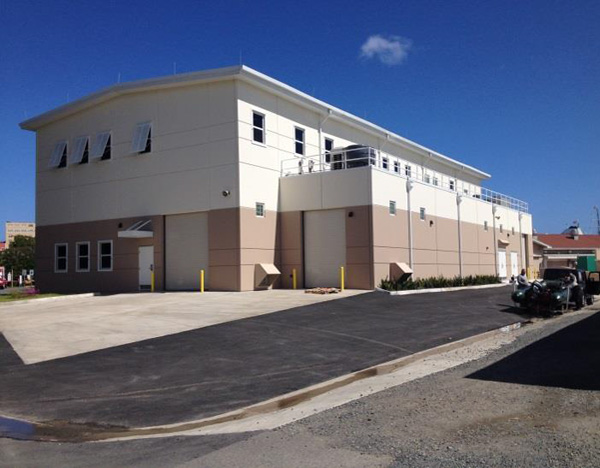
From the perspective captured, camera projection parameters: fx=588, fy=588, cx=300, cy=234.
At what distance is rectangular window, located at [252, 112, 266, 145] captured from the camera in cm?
2575

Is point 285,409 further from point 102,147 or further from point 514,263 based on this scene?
point 514,263

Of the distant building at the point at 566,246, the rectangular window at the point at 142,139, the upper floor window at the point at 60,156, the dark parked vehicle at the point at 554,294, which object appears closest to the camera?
the dark parked vehicle at the point at 554,294

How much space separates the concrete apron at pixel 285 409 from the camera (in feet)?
24.5

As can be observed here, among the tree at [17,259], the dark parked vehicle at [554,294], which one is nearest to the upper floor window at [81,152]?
the dark parked vehicle at [554,294]

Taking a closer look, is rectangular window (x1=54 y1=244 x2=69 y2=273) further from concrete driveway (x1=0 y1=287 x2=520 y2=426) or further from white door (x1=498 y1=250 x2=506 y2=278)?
white door (x1=498 y1=250 x2=506 y2=278)

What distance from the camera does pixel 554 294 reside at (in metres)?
20.5

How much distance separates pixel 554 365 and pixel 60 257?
90.3 ft

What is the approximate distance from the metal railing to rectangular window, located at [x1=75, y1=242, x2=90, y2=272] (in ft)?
36.5

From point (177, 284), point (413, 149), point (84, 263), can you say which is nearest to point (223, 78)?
point (177, 284)

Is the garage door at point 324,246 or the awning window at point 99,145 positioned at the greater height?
the awning window at point 99,145

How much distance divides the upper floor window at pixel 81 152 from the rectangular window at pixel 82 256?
14.3 ft

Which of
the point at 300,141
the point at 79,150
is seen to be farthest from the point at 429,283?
the point at 79,150

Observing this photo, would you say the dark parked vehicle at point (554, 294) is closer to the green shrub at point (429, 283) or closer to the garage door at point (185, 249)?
the green shrub at point (429, 283)

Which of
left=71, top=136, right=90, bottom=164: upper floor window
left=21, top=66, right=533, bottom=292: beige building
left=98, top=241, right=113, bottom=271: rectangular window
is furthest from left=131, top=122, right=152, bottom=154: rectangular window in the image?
left=98, top=241, right=113, bottom=271: rectangular window
